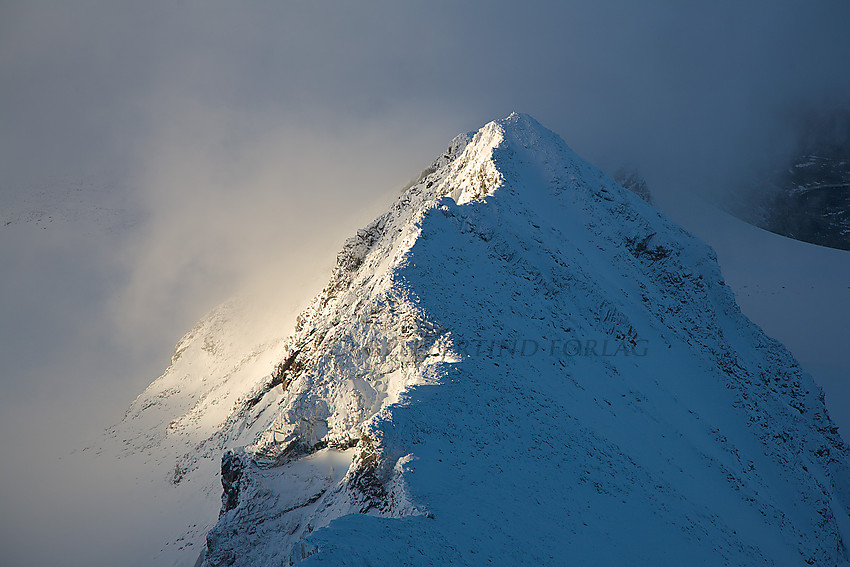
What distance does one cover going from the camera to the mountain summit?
17.5 m

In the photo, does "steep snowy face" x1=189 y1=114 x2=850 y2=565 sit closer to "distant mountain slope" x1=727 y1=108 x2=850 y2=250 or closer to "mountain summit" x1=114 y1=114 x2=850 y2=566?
"mountain summit" x1=114 y1=114 x2=850 y2=566

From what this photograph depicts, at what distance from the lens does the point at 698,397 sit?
104 ft

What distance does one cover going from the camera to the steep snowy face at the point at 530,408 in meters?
17.5

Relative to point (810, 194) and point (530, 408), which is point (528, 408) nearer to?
point (530, 408)

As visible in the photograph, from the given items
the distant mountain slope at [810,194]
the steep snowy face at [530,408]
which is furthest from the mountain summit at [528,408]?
the distant mountain slope at [810,194]

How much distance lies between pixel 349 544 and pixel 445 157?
3783cm

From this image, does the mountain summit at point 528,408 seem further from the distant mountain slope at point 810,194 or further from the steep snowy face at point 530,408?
the distant mountain slope at point 810,194

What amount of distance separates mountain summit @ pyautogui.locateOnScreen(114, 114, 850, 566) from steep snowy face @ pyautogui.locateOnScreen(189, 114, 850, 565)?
0.12 m

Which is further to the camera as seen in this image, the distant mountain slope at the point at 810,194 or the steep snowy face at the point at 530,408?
the distant mountain slope at the point at 810,194

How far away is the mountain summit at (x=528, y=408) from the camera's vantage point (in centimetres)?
1755

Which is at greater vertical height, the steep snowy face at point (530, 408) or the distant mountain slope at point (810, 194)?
the distant mountain slope at point (810, 194)

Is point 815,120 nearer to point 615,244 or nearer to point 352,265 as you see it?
point 615,244

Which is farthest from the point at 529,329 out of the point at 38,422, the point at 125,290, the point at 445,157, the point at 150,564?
the point at 125,290

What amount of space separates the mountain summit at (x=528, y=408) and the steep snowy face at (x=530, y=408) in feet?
0.39
